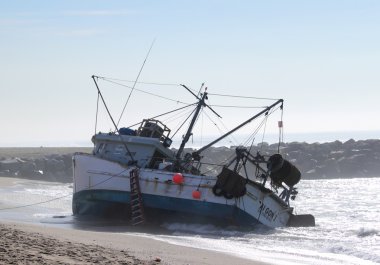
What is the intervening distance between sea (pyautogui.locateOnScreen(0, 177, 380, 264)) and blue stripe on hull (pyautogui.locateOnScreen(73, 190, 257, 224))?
38 cm

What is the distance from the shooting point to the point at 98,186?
25.0 m

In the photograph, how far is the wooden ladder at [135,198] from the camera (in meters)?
23.2

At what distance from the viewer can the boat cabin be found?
1006 inches

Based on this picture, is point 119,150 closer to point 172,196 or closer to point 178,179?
point 172,196

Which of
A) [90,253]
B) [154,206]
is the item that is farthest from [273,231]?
[90,253]

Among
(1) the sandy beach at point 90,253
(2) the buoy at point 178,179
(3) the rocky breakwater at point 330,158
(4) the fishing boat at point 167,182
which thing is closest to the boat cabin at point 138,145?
(4) the fishing boat at point 167,182

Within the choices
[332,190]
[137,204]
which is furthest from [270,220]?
[332,190]

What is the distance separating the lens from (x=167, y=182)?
2327 cm

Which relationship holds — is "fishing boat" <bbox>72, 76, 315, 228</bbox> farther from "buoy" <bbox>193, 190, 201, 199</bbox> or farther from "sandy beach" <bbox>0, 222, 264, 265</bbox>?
"sandy beach" <bbox>0, 222, 264, 265</bbox>

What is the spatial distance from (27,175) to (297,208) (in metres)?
23.7

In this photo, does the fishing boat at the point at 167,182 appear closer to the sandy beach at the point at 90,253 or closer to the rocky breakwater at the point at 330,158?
the sandy beach at the point at 90,253

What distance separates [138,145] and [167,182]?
120 inches

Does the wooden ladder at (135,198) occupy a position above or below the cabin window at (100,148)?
below

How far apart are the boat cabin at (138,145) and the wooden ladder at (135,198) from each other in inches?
43.9
